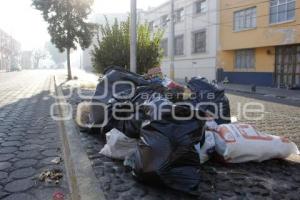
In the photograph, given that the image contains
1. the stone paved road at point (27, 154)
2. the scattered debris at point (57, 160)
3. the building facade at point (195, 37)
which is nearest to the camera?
the stone paved road at point (27, 154)

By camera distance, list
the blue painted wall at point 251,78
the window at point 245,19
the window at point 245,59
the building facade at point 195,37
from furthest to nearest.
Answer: the building facade at point 195,37 < the window at point 245,59 < the window at point 245,19 < the blue painted wall at point 251,78

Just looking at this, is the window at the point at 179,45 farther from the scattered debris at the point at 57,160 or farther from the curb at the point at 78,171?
the scattered debris at the point at 57,160

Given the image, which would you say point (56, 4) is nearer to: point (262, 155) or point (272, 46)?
point (272, 46)

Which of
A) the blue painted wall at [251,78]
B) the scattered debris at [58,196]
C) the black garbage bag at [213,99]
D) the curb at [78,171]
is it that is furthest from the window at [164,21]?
the scattered debris at [58,196]

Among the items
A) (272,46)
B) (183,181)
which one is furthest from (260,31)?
(183,181)

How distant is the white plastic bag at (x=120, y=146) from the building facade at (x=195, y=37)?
20896 mm

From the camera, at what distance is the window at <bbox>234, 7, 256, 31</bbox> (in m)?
21.4

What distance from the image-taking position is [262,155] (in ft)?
13.2

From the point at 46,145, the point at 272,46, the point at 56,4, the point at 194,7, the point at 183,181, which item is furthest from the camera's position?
the point at 194,7

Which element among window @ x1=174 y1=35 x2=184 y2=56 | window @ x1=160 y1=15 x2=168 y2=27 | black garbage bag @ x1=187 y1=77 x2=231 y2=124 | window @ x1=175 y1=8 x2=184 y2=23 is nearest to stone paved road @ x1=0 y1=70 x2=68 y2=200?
black garbage bag @ x1=187 y1=77 x2=231 y2=124

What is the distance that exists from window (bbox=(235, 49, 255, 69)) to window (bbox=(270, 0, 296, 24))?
310 centimetres

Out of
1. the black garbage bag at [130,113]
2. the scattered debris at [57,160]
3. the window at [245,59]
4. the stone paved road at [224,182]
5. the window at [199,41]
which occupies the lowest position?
the stone paved road at [224,182]

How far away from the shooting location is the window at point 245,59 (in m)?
22.4

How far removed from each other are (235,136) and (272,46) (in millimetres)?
18074
